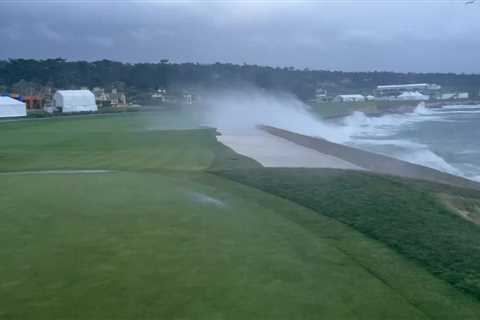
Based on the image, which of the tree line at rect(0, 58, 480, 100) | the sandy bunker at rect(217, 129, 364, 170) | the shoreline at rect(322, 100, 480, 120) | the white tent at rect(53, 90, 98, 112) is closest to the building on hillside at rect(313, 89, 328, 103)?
the tree line at rect(0, 58, 480, 100)

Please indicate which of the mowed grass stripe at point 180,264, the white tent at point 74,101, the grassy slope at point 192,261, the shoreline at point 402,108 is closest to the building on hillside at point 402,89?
the shoreline at point 402,108

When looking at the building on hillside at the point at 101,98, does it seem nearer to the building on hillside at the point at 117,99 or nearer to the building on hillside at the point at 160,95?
the building on hillside at the point at 117,99

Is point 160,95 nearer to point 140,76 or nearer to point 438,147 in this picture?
point 140,76

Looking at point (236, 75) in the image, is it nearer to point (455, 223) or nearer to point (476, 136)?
point (476, 136)

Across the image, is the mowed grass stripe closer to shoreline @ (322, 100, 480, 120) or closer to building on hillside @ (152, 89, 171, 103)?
shoreline @ (322, 100, 480, 120)

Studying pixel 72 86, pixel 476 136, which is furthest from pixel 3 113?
pixel 72 86
